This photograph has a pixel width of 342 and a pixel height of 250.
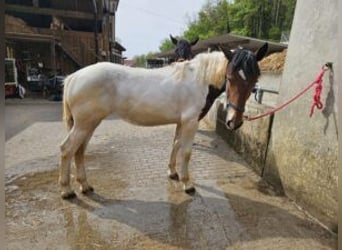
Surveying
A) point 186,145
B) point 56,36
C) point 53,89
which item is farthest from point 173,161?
point 56,36

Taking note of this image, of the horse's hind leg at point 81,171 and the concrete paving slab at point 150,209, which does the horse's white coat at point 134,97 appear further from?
the concrete paving slab at point 150,209

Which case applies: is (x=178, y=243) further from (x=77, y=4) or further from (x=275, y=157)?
(x=77, y=4)

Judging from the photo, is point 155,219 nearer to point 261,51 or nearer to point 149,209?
point 149,209

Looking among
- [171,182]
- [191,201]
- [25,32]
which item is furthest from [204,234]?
[25,32]

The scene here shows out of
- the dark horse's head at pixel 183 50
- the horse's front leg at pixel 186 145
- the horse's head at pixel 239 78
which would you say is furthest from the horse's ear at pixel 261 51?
the dark horse's head at pixel 183 50

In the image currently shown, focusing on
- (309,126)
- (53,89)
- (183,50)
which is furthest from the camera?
(53,89)

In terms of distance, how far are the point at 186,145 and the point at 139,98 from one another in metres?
0.69

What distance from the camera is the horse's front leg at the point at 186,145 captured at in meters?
3.02

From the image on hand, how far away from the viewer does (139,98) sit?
2.95 m

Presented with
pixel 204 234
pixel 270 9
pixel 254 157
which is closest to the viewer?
pixel 204 234

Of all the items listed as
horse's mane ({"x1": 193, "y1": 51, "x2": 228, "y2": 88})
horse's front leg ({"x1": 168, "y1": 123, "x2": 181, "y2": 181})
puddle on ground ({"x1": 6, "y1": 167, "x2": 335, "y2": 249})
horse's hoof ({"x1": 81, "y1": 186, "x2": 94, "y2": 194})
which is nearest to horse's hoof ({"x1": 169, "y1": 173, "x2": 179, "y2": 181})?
horse's front leg ({"x1": 168, "y1": 123, "x2": 181, "y2": 181})

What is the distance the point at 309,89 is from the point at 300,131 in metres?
0.38

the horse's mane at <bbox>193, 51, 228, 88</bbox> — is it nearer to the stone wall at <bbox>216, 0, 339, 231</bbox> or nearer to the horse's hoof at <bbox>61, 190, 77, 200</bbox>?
the stone wall at <bbox>216, 0, 339, 231</bbox>

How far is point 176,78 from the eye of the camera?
3018 mm
